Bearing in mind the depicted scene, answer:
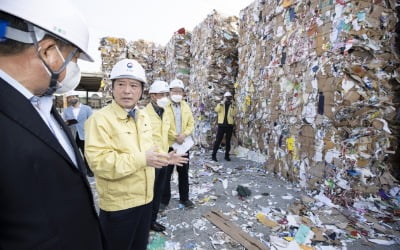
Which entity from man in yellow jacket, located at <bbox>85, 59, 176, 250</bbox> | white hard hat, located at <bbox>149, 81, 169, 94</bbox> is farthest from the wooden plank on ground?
white hard hat, located at <bbox>149, 81, 169, 94</bbox>

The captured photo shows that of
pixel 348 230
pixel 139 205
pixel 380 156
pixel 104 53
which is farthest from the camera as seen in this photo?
pixel 104 53

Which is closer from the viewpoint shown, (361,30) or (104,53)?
(361,30)

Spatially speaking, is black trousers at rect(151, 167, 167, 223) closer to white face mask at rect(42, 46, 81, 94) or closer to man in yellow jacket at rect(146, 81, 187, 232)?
man in yellow jacket at rect(146, 81, 187, 232)

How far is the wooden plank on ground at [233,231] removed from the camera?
2562mm

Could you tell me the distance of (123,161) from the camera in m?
1.50

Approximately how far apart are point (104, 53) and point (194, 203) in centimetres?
754

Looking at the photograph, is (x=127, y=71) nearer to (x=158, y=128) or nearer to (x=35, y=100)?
(x=35, y=100)

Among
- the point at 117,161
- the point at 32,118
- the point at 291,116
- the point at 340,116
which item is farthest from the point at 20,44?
the point at 291,116

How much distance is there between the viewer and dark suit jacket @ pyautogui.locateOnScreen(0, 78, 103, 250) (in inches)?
25.7

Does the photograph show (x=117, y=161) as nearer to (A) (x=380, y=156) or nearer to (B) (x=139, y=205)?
(B) (x=139, y=205)

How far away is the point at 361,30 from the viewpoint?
333 centimetres

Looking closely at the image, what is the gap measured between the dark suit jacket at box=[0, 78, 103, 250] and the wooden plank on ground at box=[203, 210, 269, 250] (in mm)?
2159

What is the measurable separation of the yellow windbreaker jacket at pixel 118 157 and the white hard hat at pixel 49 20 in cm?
71

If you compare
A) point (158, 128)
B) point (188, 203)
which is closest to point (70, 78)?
point (158, 128)
